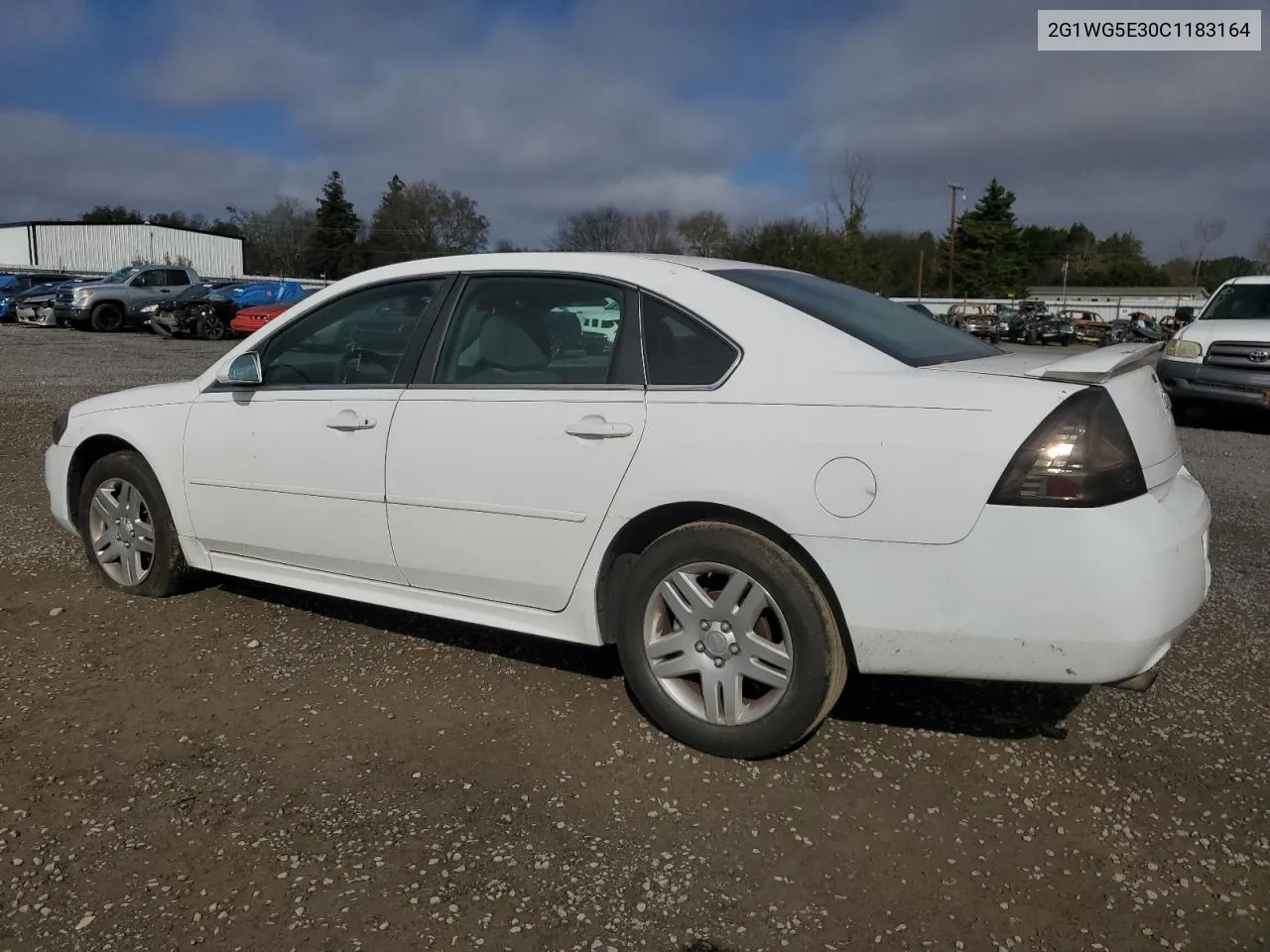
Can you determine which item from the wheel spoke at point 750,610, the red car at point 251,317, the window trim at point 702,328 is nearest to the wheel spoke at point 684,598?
the wheel spoke at point 750,610

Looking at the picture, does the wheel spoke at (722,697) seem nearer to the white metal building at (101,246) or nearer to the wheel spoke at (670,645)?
the wheel spoke at (670,645)

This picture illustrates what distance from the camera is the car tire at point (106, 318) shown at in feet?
88.1

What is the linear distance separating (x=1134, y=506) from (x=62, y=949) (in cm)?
285

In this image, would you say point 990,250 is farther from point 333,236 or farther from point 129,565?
point 129,565

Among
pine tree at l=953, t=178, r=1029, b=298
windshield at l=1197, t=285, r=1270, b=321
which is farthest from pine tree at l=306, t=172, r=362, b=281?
windshield at l=1197, t=285, r=1270, b=321

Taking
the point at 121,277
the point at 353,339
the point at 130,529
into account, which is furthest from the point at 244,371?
the point at 121,277

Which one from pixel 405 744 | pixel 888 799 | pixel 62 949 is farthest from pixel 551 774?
pixel 62 949

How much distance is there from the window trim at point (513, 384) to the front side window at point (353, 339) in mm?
104

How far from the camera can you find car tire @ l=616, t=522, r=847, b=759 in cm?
295

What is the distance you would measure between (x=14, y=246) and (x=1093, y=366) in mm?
76541

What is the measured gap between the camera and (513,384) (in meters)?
3.49

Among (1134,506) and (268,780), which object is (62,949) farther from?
(1134,506)

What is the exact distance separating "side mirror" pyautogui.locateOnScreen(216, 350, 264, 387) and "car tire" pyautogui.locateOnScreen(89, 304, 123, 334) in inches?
1028

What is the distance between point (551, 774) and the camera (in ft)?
10.2
